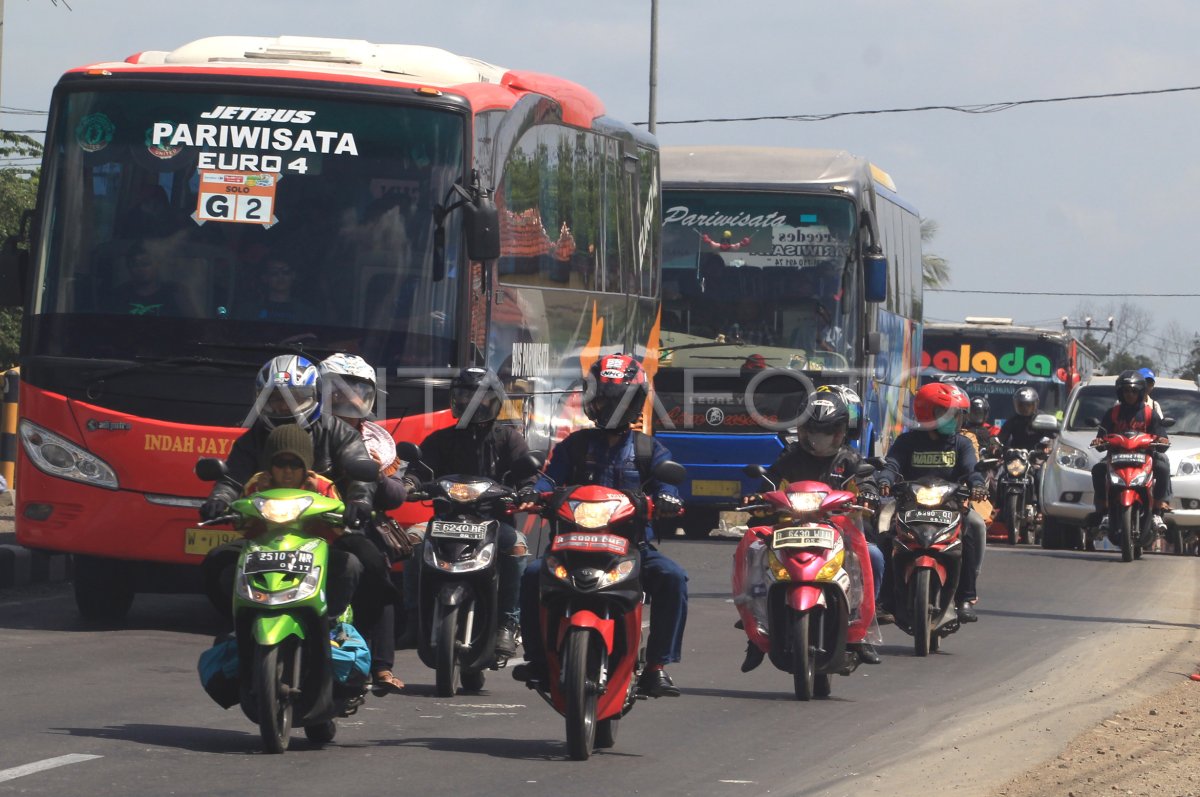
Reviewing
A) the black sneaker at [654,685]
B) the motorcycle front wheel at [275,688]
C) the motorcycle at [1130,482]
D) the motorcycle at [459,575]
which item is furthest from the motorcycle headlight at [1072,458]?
the motorcycle front wheel at [275,688]

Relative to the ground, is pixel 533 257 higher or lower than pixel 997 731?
higher

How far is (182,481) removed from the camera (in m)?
12.1

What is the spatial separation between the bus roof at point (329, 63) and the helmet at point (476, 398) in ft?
9.26

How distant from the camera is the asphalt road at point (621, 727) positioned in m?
7.70

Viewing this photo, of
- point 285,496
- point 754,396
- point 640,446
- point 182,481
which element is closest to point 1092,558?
point 754,396

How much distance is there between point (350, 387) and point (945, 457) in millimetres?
4230

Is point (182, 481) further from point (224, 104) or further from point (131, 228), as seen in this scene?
point (224, 104)

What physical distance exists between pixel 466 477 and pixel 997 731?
2.87m

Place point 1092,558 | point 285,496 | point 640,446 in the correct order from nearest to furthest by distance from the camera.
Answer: point 285,496
point 640,446
point 1092,558

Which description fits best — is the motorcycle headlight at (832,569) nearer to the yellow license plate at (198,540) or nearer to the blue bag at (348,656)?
the blue bag at (348,656)

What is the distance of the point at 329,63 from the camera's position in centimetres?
1325

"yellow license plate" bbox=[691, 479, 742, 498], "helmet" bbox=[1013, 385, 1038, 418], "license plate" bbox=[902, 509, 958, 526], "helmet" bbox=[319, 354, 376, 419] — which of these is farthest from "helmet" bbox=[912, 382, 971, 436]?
"helmet" bbox=[1013, 385, 1038, 418]

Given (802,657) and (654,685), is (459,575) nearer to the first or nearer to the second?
(654,685)

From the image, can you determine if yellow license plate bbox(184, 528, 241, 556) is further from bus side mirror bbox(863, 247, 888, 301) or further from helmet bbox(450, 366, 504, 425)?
bus side mirror bbox(863, 247, 888, 301)
